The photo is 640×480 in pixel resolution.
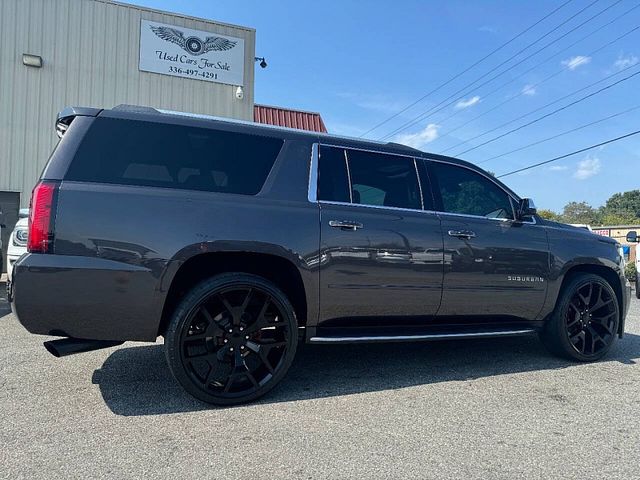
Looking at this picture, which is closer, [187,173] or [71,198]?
[71,198]

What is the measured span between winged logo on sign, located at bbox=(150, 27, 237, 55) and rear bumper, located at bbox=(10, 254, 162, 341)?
11.8 metres

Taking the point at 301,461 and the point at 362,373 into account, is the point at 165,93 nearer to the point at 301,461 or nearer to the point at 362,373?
the point at 362,373

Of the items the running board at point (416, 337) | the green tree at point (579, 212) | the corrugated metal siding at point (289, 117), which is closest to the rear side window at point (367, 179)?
the running board at point (416, 337)

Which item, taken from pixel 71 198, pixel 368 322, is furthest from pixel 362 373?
pixel 71 198

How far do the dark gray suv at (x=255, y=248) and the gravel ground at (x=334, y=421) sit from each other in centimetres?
37

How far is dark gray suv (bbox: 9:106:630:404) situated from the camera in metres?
2.94

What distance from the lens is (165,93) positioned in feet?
42.8

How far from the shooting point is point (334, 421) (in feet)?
10.0

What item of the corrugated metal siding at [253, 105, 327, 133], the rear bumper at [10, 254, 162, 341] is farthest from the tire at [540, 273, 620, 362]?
the corrugated metal siding at [253, 105, 327, 133]

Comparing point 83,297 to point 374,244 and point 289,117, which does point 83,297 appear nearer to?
point 374,244

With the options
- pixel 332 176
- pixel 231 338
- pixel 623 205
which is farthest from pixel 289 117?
pixel 623 205

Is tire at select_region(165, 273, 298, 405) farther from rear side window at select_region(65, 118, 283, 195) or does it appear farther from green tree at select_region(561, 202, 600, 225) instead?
green tree at select_region(561, 202, 600, 225)

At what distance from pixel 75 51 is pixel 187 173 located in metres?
11.3

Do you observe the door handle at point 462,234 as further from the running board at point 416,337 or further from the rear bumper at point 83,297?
the rear bumper at point 83,297
